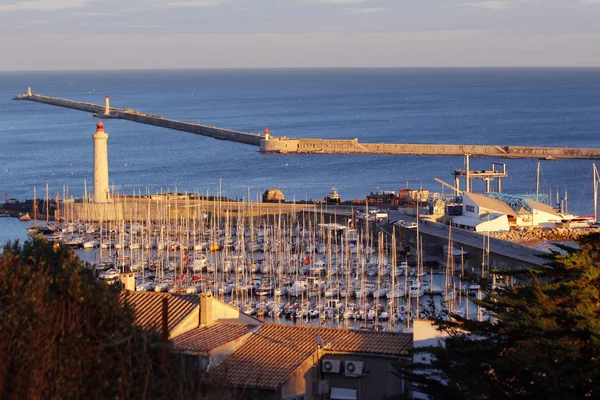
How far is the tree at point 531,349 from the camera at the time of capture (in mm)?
6654

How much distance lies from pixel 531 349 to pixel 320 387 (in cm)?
197

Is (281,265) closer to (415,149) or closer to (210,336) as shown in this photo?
(210,336)

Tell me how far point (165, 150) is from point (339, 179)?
18.3m

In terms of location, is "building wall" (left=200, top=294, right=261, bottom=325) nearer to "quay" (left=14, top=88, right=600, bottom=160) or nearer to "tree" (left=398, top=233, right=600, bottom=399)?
"tree" (left=398, top=233, right=600, bottom=399)

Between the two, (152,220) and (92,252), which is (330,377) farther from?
(152,220)

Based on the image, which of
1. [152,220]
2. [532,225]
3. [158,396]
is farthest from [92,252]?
[158,396]

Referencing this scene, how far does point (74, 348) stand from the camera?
5266 millimetres

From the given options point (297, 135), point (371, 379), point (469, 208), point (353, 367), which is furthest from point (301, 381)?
point (297, 135)

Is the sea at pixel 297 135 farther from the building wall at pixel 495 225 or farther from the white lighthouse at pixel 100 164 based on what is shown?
the building wall at pixel 495 225

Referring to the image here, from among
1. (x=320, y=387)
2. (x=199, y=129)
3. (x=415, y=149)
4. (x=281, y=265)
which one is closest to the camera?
(x=320, y=387)

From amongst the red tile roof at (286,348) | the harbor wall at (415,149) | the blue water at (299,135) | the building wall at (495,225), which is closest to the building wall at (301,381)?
the red tile roof at (286,348)

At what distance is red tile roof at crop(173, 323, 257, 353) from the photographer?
7820 millimetres

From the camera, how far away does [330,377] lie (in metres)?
8.18

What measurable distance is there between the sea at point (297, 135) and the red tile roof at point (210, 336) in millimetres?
21554
